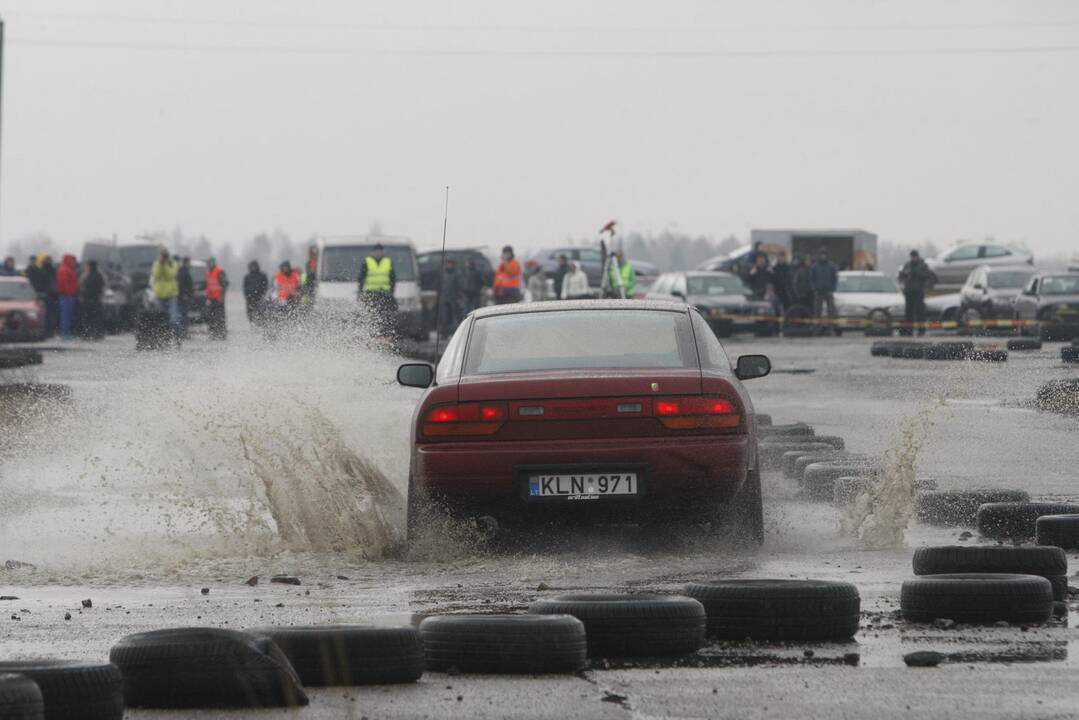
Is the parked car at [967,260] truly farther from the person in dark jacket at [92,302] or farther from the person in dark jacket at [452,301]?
the person in dark jacket at [92,302]

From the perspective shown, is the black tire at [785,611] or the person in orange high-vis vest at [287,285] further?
the person in orange high-vis vest at [287,285]

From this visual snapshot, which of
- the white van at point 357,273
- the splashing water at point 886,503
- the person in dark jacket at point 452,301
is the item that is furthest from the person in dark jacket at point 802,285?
the splashing water at point 886,503

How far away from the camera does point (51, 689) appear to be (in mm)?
5203

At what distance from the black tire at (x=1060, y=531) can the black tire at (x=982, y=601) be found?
255 centimetres

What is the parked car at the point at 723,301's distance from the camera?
42688 millimetres

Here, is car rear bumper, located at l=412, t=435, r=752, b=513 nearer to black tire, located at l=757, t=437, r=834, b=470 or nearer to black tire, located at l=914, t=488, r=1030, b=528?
black tire, located at l=914, t=488, r=1030, b=528

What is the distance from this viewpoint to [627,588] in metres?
8.42

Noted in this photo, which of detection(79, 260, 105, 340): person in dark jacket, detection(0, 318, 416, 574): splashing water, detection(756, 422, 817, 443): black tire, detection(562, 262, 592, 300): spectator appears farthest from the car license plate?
detection(79, 260, 105, 340): person in dark jacket

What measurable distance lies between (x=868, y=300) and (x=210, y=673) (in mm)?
40356

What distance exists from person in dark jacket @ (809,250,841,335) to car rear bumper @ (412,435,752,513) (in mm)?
33787

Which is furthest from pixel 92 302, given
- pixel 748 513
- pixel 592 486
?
pixel 592 486

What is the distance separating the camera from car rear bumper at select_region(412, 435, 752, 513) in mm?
9336

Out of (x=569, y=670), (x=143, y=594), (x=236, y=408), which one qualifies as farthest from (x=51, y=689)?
(x=236, y=408)

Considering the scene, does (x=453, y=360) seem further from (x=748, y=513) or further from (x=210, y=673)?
(x=210, y=673)
